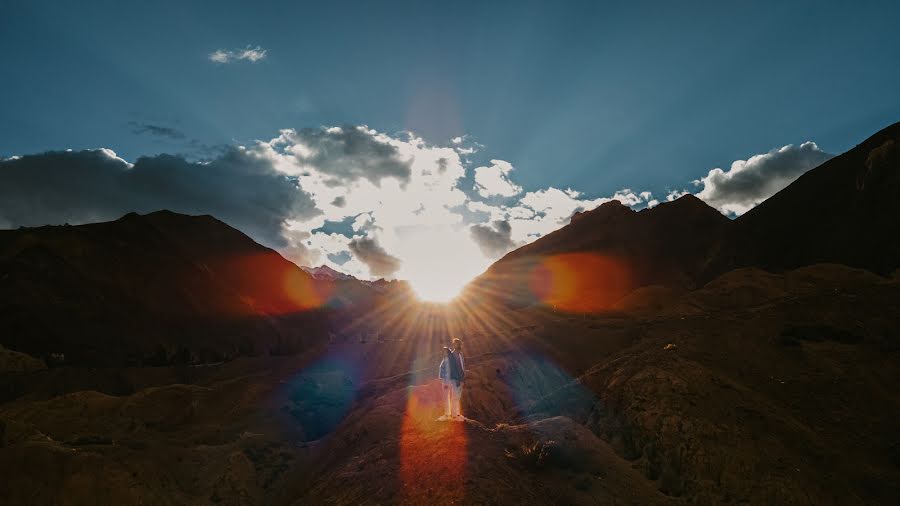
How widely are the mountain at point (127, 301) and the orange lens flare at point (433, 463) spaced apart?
5659cm

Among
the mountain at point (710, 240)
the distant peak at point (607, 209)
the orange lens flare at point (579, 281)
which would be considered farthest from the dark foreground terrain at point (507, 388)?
the distant peak at point (607, 209)

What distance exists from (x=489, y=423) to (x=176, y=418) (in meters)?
20.8

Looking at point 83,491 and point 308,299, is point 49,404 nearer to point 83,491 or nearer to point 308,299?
point 83,491

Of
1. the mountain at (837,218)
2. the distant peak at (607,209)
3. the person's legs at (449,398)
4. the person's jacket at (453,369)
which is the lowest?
the person's legs at (449,398)

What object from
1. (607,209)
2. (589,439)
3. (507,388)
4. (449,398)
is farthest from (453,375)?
(607,209)

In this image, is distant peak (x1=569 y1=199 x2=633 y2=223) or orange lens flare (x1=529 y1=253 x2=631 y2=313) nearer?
orange lens flare (x1=529 y1=253 x2=631 y2=313)

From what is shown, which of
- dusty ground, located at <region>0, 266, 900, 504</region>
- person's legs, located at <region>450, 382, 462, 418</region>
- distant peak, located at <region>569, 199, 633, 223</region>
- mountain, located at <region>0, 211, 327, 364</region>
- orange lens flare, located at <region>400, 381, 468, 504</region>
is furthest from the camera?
distant peak, located at <region>569, 199, 633, 223</region>

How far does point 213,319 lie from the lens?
79.0 m

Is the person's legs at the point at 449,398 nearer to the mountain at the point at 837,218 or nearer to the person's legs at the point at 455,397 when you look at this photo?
the person's legs at the point at 455,397

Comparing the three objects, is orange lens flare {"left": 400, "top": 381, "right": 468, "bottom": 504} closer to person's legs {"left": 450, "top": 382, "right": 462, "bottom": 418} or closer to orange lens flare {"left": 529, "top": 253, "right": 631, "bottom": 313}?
person's legs {"left": 450, "top": 382, "right": 462, "bottom": 418}

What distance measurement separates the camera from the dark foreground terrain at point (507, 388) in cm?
1169

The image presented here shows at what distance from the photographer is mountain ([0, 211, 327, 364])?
56.5 m

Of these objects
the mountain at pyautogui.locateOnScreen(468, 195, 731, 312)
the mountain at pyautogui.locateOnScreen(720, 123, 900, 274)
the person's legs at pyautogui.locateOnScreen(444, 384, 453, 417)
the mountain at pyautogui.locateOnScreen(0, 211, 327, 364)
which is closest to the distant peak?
the mountain at pyautogui.locateOnScreen(468, 195, 731, 312)

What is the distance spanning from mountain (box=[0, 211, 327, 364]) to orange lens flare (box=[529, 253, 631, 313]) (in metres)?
52.1
